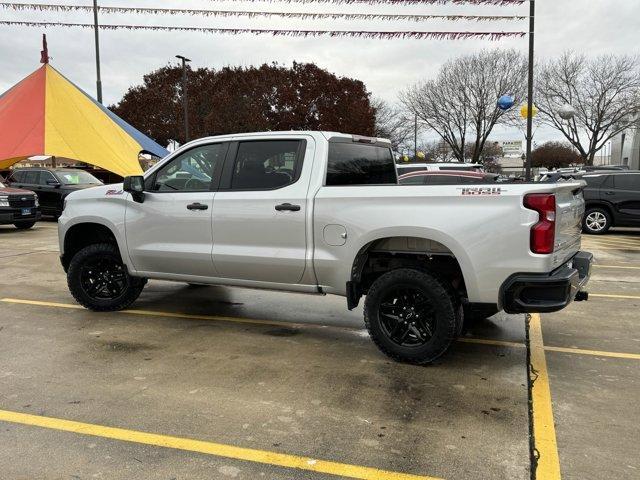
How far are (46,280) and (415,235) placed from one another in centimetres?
611

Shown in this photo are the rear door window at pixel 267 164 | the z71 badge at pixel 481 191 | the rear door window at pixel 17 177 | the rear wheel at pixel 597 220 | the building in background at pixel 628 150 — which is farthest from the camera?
the building in background at pixel 628 150

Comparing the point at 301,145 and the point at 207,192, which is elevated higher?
the point at 301,145

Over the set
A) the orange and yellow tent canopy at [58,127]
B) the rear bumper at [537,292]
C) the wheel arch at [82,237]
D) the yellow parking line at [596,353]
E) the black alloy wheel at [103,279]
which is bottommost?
the yellow parking line at [596,353]

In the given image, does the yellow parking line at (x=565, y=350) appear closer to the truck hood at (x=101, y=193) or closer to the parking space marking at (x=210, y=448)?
the parking space marking at (x=210, y=448)

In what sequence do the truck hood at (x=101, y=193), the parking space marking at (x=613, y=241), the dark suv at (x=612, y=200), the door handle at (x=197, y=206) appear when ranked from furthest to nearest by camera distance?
the dark suv at (x=612, y=200)
the parking space marking at (x=613, y=241)
the truck hood at (x=101, y=193)
the door handle at (x=197, y=206)

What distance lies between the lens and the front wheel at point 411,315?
4348 millimetres

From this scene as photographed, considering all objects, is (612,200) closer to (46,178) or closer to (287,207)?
(287,207)

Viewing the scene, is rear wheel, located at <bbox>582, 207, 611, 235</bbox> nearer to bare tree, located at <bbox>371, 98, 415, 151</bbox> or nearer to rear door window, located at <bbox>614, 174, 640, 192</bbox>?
rear door window, located at <bbox>614, 174, 640, 192</bbox>

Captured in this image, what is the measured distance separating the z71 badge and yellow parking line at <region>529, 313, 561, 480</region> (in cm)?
150

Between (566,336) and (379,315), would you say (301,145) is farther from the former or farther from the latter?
(566,336)

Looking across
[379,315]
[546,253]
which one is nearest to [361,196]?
[379,315]

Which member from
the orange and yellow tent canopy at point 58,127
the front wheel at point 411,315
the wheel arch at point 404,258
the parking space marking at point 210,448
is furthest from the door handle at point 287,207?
the orange and yellow tent canopy at point 58,127

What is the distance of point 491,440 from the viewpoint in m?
3.34

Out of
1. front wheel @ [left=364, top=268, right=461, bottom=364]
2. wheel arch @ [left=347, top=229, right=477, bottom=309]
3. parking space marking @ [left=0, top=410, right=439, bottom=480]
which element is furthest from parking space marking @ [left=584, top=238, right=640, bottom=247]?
parking space marking @ [left=0, top=410, right=439, bottom=480]
